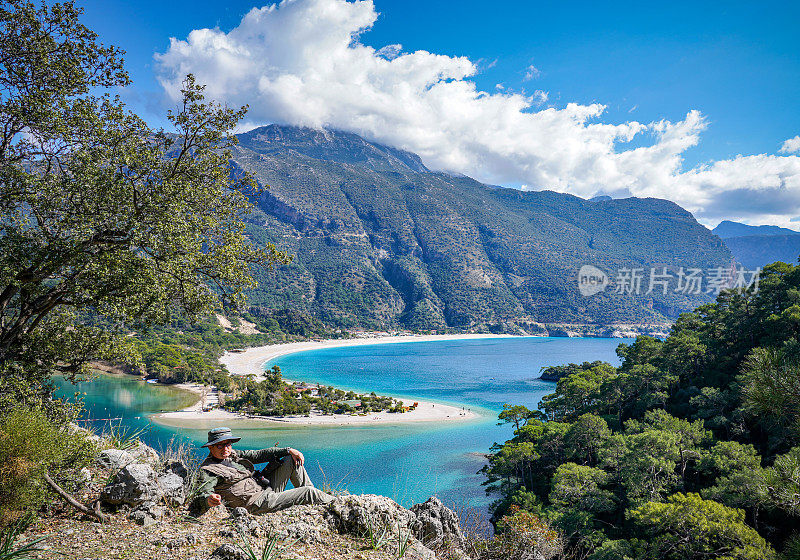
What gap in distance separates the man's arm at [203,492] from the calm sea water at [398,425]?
1779 millimetres

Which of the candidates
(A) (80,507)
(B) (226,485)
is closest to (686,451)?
(B) (226,485)

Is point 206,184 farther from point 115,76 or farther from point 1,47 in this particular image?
point 1,47

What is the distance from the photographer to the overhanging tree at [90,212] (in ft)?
16.2

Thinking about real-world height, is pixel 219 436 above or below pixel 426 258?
below

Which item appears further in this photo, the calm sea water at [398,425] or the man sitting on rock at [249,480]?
the calm sea water at [398,425]

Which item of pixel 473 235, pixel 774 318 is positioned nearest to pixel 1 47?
pixel 774 318

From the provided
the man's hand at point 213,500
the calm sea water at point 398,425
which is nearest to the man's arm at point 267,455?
the man's hand at point 213,500

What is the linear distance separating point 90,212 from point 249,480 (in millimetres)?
3786

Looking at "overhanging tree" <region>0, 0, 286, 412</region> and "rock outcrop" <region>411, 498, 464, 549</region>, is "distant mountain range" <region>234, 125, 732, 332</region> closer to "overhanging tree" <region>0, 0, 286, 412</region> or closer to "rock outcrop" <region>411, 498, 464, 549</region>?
"overhanging tree" <region>0, 0, 286, 412</region>

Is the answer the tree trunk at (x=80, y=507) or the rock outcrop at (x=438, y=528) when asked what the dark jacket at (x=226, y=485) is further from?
the rock outcrop at (x=438, y=528)

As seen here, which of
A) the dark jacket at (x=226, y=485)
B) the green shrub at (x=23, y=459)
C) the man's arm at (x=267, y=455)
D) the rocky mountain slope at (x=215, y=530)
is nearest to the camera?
the green shrub at (x=23, y=459)

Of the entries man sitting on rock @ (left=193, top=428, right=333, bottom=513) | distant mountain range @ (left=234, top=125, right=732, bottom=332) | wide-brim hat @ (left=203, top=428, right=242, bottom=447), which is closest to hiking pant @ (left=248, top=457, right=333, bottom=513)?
man sitting on rock @ (left=193, top=428, right=333, bottom=513)

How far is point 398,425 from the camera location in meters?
37.6

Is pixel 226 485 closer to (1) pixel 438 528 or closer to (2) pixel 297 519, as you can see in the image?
(2) pixel 297 519
